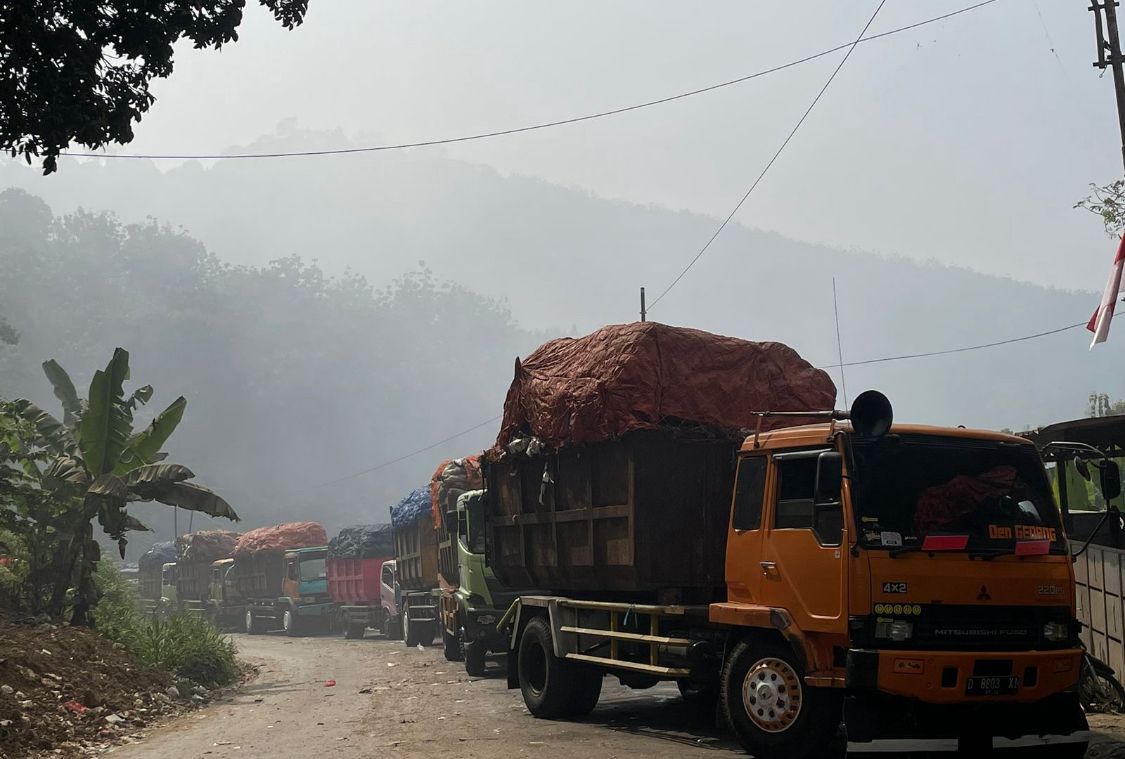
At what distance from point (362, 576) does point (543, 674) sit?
19.8 metres

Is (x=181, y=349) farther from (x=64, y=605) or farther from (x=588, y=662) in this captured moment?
(x=588, y=662)

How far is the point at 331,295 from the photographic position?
143875 millimetres

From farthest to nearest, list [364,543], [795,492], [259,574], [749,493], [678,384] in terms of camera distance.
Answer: [259,574] → [364,543] → [678,384] → [749,493] → [795,492]

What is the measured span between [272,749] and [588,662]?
3.16 metres

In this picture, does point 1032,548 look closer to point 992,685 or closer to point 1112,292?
point 992,685

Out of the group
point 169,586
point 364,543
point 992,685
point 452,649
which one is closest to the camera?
point 992,685

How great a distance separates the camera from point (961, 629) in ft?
24.8

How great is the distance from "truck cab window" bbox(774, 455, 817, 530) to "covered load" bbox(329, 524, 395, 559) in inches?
926

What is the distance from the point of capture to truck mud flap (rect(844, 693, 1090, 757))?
754 centimetres

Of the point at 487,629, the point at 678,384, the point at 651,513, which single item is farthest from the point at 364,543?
the point at 678,384

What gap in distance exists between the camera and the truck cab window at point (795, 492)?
8.30m

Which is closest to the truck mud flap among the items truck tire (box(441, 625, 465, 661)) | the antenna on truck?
the antenna on truck

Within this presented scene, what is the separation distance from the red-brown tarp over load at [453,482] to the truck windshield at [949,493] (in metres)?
13.5

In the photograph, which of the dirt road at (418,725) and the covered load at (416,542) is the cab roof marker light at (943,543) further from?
the covered load at (416,542)
